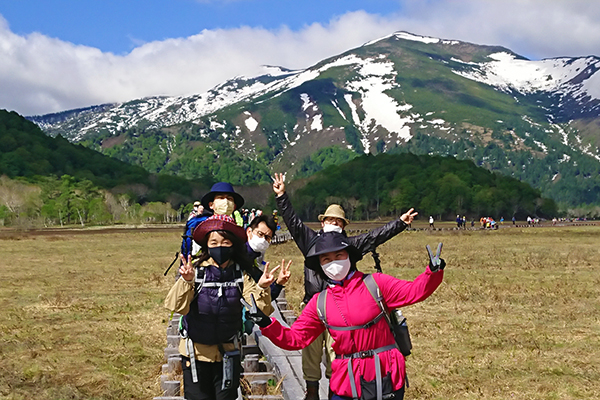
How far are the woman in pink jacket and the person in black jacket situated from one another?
6.33 ft

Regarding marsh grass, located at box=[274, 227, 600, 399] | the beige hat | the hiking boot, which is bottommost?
marsh grass, located at box=[274, 227, 600, 399]

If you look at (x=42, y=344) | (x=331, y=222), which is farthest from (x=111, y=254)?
(x=331, y=222)

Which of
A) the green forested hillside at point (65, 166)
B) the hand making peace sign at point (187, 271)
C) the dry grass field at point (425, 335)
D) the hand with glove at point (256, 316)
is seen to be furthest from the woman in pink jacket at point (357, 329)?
the green forested hillside at point (65, 166)

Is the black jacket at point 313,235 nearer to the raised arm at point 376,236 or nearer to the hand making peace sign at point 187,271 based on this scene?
the raised arm at point 376,236

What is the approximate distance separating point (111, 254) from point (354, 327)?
3521 cm

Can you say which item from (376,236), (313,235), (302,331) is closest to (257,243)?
(313,235)

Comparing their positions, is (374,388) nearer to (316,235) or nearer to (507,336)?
(316,235)

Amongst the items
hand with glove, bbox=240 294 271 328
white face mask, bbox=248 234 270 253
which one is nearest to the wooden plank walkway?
white face mask, bbox=248 234 270 253

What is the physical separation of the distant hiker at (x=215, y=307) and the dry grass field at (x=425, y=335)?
12.3 ft

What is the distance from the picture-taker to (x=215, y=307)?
5746 millimetres

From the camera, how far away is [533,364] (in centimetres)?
1054

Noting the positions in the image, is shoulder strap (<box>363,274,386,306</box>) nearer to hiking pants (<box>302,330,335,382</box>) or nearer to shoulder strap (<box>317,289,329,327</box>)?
shoulder strap (<box>317,289,329,327</box>)

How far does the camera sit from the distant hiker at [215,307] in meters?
5.75

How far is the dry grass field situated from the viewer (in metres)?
9.53
